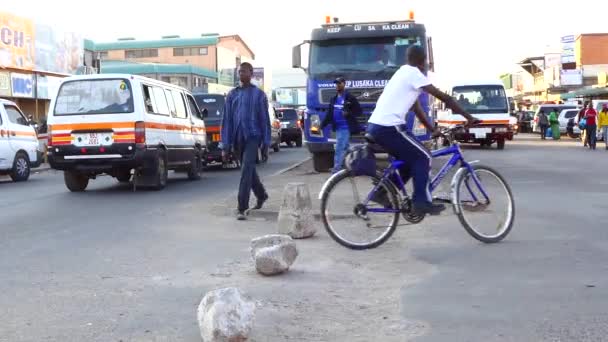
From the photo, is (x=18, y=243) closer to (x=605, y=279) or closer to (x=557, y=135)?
(x=605, y=279)

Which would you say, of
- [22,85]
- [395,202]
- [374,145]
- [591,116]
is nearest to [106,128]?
[374,145]

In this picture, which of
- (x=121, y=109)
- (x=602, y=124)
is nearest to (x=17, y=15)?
(x=121, y=109)

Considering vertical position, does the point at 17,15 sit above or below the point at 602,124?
above

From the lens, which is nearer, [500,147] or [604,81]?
[500,147]

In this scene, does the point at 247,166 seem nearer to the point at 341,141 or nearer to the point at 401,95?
the point at 401,95

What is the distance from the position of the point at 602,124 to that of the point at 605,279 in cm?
2193

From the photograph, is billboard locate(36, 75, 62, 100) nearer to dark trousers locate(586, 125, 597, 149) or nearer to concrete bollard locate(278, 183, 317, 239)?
dark trousers locate(586, 125, 597, 149)

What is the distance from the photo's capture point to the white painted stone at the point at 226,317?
4.00 m

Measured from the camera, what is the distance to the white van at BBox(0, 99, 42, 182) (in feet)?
54.9

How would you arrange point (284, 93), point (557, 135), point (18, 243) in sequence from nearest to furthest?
point (18, 243) → point (557, 135) → point (284, 93)

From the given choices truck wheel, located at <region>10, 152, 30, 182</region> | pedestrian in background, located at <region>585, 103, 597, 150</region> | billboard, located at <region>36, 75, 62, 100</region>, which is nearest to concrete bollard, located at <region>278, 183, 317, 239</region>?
truck wheel, located at <region>10, 152, 30, 182</region>

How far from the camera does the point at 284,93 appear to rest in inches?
3410

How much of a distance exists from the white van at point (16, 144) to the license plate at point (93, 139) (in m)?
5.19

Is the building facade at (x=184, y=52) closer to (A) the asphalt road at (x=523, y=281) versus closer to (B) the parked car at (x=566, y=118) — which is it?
(B) the parked car at (x=566, y=118)
